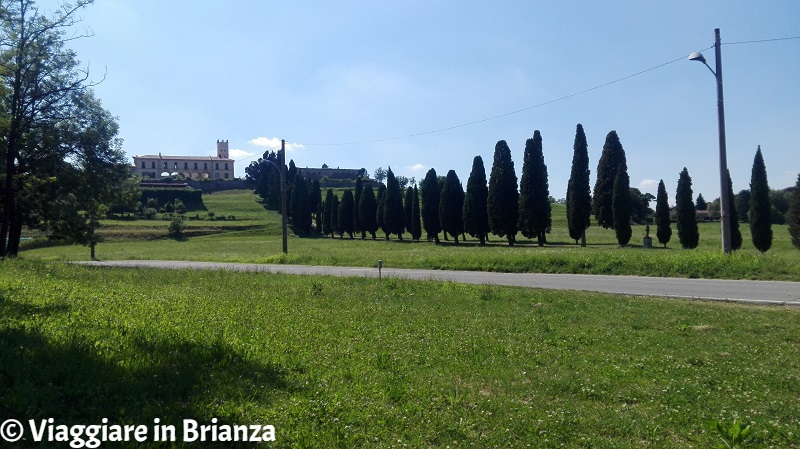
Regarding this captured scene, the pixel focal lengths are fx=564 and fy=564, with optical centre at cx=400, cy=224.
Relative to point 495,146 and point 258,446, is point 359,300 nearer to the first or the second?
point 258,446

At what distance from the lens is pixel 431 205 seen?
229 ft

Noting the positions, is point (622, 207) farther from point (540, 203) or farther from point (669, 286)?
point (669, 286)

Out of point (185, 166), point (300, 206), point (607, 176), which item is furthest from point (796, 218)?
point (185, 166)

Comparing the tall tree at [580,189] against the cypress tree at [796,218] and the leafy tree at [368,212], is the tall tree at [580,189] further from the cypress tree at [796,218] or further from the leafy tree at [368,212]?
the leafy tree at [368,212]

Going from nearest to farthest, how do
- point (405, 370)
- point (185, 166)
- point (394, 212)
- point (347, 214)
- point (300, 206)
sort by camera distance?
1. point (405, 370)
2. point (394, 212)
3. point (347, 214)
4. point (300, 206)
5. point (185, 166)

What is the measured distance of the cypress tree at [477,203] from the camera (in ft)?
202

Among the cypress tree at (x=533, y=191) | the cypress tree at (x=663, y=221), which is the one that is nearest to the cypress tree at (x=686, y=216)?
the cypress tree at (x=663, y=221)

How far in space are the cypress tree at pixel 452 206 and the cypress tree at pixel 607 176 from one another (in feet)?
51.6

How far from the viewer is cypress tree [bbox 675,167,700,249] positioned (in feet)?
161

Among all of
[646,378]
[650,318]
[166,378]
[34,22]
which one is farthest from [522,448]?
[34,22]

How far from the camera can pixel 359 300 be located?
1355 centimetres

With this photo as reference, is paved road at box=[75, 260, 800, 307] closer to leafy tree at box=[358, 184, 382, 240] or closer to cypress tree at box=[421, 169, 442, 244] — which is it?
cypress tree at box=[421, 169, 442, 244]

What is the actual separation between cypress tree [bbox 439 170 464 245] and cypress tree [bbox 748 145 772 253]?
94.3 ft

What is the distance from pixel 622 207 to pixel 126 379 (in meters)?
51.4
